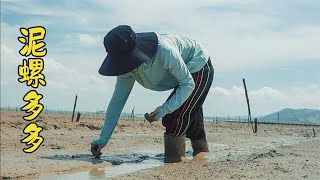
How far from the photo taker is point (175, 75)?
5707 millimetres

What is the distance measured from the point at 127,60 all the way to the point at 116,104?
168 cm

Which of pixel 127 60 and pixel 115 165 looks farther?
pixel 115 165

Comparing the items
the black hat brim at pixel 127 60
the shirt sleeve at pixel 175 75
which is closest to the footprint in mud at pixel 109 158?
the shirt sleeve at pixel 175 75

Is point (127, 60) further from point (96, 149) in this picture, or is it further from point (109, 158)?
point (109, 158)

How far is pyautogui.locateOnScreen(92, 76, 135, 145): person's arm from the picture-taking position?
677cm

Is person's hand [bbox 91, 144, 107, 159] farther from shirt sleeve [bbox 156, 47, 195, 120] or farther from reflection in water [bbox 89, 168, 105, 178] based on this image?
shirt sleeve [bbox 156, 47, 195, 120]

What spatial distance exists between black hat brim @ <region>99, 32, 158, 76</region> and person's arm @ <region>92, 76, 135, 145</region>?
1.15 metres

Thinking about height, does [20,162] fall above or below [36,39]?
below

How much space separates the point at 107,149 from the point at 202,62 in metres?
2.93

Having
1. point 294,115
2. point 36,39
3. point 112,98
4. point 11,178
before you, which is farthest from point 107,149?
point 294,115

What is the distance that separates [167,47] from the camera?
5695 mm

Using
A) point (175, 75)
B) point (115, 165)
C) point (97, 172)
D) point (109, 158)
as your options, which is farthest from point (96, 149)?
point (175, 75)

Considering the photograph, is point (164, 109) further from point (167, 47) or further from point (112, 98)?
point (112, 98)

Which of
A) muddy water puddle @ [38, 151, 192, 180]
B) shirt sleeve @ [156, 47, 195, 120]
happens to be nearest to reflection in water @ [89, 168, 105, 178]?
muddy water puddle @ [38, 151, 192, 180]
